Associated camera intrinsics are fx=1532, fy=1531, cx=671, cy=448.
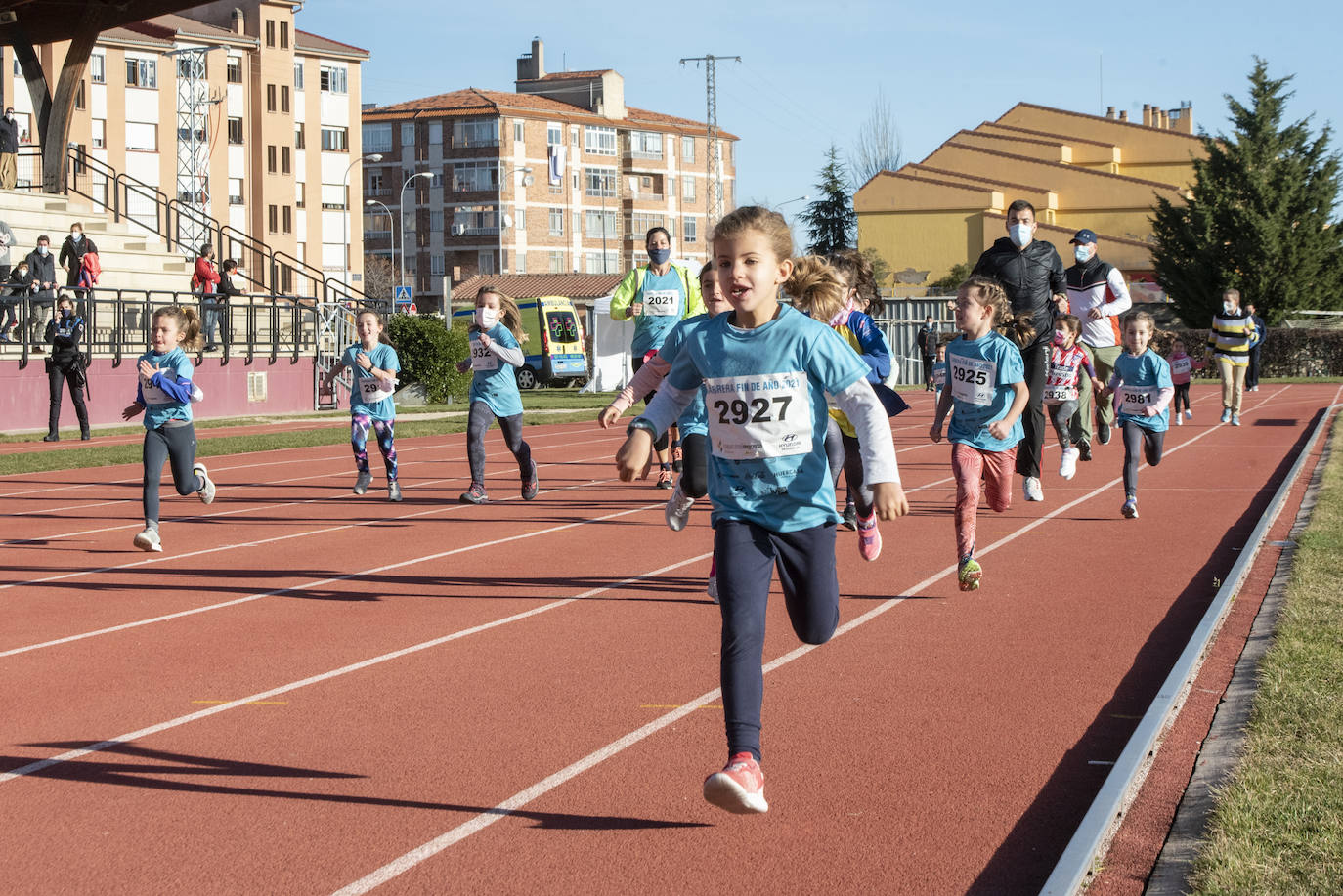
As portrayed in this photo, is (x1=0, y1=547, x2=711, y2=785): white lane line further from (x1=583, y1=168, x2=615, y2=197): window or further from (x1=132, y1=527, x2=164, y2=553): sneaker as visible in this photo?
(x1=583, y1=168, x2=615, y2=197): window

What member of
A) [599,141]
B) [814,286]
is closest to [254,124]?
[599,141]

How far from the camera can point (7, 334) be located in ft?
82.3

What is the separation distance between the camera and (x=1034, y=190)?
70125 millimetres

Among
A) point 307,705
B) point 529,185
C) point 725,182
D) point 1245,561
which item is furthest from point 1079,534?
point 725,182

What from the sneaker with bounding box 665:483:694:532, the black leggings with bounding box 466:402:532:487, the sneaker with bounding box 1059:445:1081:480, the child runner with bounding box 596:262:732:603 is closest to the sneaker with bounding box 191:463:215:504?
the black leggings with bounding box 466:402:532:487

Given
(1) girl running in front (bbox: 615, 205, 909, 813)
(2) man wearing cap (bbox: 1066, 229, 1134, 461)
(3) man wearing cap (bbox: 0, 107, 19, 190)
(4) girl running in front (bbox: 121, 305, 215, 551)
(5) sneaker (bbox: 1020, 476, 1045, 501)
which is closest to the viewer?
(1) girl running in front (bbox: 615, 205, 909, 813)

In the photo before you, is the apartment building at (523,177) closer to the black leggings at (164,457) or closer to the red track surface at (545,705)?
the black leggings at (164,457)

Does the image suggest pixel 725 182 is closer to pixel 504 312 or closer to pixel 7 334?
pixel 7 334

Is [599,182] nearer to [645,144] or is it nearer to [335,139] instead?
[645,144]

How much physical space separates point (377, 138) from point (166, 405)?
10579 centimetres

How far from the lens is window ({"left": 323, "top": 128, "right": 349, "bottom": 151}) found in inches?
3610

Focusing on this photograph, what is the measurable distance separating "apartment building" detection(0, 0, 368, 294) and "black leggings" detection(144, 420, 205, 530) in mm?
62825

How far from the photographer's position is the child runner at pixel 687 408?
5336 mm

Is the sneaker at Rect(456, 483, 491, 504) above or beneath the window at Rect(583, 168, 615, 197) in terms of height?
beneath
